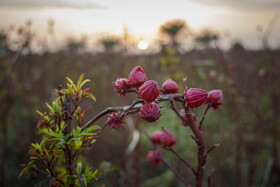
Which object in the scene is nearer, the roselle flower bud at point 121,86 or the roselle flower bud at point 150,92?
the roselle flower bud at point 150,92

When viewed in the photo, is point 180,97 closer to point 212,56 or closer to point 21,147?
point 21,147

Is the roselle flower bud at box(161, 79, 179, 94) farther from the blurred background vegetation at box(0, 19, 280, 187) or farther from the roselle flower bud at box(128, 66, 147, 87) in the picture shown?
the blurred background vegetation at box(0, 19, 280, 187)

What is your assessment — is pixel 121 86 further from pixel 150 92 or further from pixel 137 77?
pixel 150 92

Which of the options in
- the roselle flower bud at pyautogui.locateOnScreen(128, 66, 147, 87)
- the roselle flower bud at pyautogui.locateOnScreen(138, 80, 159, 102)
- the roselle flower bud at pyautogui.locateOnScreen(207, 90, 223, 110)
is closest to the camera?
the roselle flower bud at pyautogui.locateOnScreen(138, 80, 159, 102)

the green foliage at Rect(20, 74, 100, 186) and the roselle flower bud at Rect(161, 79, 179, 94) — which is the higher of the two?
the roselle flower bud at Rect(161, 79, 179, 94)

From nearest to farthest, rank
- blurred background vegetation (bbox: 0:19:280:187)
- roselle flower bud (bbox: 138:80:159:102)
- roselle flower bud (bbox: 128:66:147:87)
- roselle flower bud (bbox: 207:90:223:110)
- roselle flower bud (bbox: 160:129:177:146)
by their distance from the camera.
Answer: roselle flower bud (bbox: 138:80:159:102)
roselle flower bud (bbox: 128:66:147:87)
roselle flower bud (bbox: 207:90:223:110)
roselle flower bud (bbox: 160:129:177:146)
blurred background vegetation (bbox: 0:19:280:187)

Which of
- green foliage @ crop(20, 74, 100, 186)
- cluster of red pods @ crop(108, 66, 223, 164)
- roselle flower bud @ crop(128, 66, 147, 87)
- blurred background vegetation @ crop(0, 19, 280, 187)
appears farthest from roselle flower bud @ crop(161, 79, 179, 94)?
blurred background vegetation @ crop(0, 19, 280, 187)

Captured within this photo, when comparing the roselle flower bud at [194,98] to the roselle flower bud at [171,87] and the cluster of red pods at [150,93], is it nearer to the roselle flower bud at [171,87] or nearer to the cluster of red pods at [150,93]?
the cluster of red pods at [150,93]

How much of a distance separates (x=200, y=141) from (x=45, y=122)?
2.12 feet

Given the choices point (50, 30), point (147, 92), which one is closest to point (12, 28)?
point (50, 30)

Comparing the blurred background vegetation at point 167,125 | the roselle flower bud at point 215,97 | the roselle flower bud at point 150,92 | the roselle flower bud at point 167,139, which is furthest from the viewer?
the blurred background vegetation at point 167,125

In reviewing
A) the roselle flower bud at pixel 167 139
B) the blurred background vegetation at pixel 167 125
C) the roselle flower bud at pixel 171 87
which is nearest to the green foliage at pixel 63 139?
the roselle flower bud at pixel 171 87

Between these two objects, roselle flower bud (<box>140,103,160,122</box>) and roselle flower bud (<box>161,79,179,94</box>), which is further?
roselle flower bud (<box>161,79,179,94</box>)

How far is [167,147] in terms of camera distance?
1.42 metres
